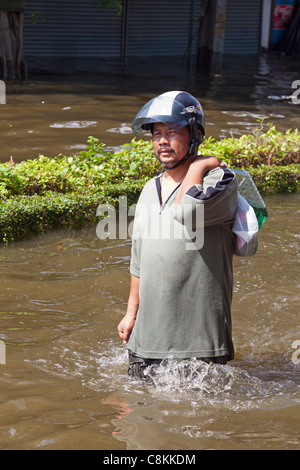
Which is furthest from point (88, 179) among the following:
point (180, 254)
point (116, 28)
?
point (116, 28)

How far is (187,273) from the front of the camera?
359 centimetres

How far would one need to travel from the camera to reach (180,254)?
3.56 m

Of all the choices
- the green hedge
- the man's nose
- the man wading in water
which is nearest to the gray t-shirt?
the man wading in water

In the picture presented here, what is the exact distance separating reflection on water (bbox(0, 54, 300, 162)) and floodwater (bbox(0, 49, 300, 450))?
5.27 feet

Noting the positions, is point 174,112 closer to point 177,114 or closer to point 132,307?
point 177,114

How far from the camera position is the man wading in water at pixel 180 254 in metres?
3.48

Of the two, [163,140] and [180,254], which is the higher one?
[163,140]

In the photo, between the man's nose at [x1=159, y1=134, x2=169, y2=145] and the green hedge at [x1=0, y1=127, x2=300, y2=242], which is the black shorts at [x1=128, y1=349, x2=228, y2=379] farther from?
the green hedge at [x1=0, y1=127, x2=300, y2=242]

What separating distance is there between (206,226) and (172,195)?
24 centimetres

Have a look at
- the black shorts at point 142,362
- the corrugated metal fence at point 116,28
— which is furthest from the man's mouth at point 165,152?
the corrugated metal fence at point 116,28

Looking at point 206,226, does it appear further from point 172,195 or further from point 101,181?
point 101,181

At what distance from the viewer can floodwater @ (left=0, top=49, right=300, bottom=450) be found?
357 cm

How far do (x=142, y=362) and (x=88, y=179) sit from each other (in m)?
4.73

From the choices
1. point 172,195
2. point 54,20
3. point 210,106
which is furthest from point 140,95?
point 172,195
